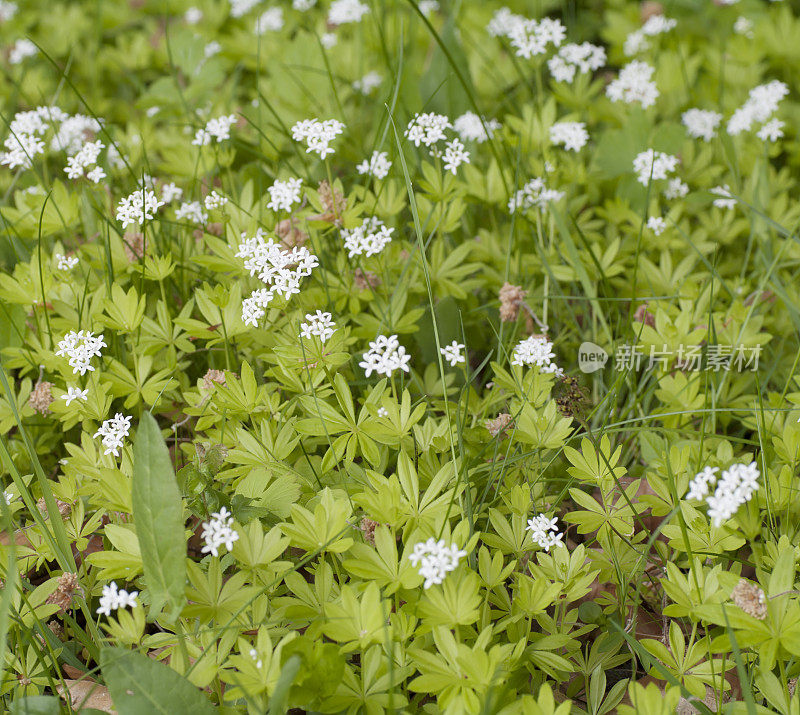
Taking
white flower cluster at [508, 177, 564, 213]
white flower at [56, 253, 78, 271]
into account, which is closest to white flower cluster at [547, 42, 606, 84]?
white flower cluster at [508, 177, 564, 213]

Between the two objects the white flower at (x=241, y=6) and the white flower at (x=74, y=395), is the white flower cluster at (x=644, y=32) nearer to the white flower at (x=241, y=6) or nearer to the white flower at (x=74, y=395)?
the white flower at (x=241, y=6)

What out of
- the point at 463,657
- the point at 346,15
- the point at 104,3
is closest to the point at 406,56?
the point at 346,15

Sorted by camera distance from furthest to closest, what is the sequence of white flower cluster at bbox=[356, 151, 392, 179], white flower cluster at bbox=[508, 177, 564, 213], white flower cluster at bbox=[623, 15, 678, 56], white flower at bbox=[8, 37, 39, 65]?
white flower at bbox=[8, 37, 39, 65], white flower cluster at bbox=[623, 15, 678, 56], white flower cluster at bbox=[508, 177, 564, 213], white flower cluster at bbox=[356, 151, 392, 179]

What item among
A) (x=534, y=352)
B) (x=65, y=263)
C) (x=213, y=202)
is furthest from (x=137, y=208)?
(x=534, y=352)

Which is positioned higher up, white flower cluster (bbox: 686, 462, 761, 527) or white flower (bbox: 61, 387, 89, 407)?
white flower (bbox: 61, 387, 89, 407)

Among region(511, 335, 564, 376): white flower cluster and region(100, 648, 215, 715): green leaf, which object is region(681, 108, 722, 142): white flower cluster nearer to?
region(511, 335, 564, 376): white flower cluster

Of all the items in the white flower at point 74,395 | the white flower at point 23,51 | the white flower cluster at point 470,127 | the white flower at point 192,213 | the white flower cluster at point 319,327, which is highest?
the white flower at point 23,51

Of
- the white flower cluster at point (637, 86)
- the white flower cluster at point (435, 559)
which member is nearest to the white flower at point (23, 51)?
the white flower cluster at point (637, 86)

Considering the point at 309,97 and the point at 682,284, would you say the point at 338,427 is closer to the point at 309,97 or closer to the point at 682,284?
the point at 682,284

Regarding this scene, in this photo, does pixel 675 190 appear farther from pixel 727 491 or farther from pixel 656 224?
pixel 727 491
